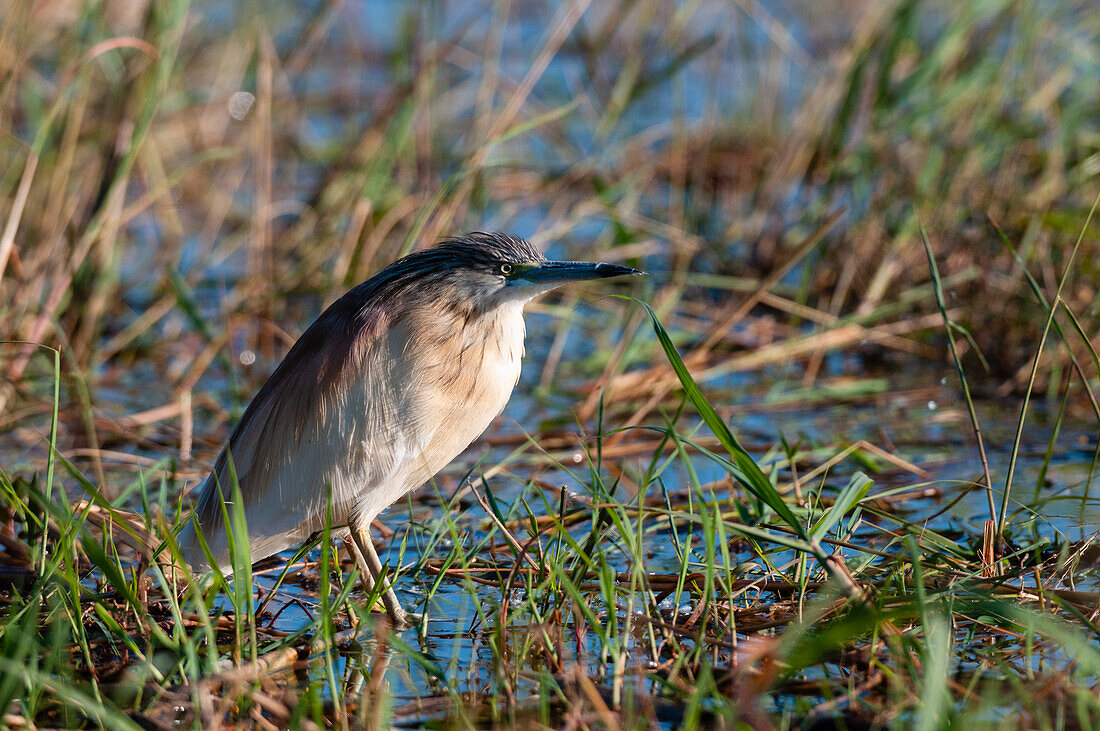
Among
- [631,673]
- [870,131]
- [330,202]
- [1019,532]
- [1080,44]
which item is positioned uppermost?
[1080,44]

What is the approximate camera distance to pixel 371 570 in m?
→ 3.38

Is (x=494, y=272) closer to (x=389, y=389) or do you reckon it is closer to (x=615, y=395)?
(x=389, y=389)

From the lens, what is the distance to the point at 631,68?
5578 mm

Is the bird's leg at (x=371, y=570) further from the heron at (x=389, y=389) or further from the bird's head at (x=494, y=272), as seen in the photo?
the bird's head at (x=494, y=272)

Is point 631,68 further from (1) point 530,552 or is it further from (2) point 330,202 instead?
(1) point 530,552

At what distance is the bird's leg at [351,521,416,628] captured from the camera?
3.10 m

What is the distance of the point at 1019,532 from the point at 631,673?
1.21 metres

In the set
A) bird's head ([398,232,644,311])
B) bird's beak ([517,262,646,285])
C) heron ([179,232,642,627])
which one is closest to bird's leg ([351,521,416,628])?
heron ([179,232,642,627])

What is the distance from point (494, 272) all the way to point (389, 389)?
0.39m

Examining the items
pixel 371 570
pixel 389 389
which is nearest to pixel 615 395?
pixel 371 570

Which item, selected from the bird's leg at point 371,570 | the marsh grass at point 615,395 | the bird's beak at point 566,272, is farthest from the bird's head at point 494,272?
the bird's leg at point 371,570

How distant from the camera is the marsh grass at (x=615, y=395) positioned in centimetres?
252

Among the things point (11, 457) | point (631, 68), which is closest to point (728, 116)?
point (631, 68)

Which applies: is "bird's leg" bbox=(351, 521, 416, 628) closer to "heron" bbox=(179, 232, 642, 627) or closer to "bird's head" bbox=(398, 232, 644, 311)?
"heron" bbox=(179, 232, 642, 627)
